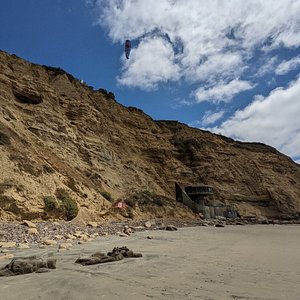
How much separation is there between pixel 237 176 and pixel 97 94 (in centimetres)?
2837

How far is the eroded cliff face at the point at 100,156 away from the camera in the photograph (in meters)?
21.0

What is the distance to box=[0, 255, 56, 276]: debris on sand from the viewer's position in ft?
17.2

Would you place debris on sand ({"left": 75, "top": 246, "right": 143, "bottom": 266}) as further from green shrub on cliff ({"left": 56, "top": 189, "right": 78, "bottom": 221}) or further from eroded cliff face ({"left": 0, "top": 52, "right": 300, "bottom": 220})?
green shrub on cliff ({"left": 56, "top": 189, "right": 78, "bottom": 221})

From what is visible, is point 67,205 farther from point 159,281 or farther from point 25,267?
point 159,281

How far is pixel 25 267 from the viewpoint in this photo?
536 centimetres

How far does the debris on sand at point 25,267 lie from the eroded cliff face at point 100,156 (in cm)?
1167

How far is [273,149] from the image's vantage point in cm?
6950

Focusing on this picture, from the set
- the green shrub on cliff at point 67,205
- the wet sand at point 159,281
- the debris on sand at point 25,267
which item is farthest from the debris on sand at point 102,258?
the green shrub on cliff at point 67,205

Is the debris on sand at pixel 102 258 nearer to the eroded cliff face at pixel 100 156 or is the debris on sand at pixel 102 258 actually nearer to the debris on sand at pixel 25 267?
the debris on sand at pixel 25 267

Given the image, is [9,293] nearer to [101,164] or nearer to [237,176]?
[101,164]

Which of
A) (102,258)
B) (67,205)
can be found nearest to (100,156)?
(67,205)

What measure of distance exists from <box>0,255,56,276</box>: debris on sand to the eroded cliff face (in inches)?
460

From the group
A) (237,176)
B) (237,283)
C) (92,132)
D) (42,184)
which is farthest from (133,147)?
(237,283)

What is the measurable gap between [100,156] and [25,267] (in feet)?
110
